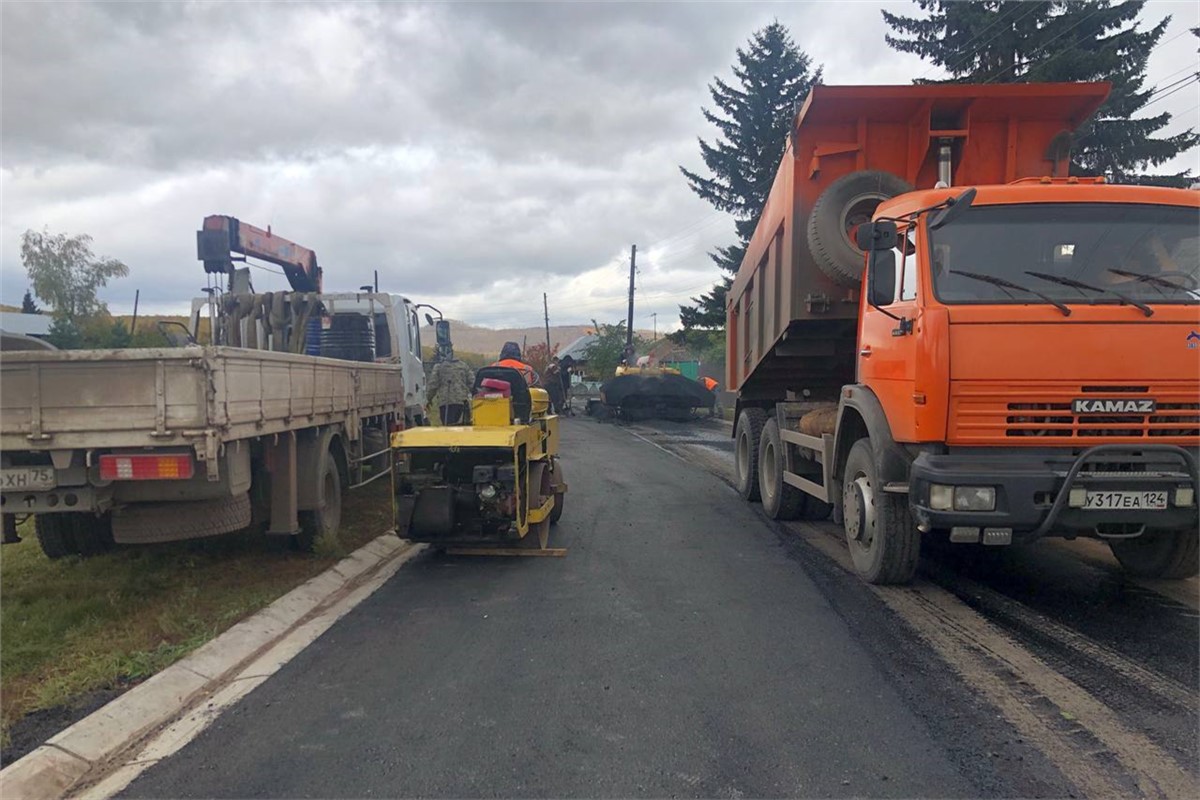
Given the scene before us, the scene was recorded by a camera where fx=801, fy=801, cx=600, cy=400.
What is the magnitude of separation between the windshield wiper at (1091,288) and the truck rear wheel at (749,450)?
15.9ft

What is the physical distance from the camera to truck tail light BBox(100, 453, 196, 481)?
15.4 feet

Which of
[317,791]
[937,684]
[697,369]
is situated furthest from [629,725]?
[697,369]

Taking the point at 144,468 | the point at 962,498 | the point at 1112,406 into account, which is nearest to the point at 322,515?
the point at 144,468

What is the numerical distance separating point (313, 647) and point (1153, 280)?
553cm

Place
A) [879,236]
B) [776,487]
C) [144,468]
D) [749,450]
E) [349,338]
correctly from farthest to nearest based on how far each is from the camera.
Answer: [349,338], [749,450], [776,487], [879,236], [144,468]

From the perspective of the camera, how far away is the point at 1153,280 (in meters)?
4.85

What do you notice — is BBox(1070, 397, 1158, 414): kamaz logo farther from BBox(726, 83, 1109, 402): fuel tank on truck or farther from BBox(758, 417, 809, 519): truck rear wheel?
BBox(758, 417, 809, 519): truck rear wheel

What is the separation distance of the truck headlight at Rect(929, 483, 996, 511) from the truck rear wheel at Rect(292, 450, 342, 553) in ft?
15.7

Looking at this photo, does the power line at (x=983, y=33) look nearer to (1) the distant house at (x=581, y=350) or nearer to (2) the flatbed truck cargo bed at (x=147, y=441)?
(2) the flatbed truck cargo bed at (x=147, y=441)

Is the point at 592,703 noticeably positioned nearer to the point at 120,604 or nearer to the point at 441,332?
the point at 120,604

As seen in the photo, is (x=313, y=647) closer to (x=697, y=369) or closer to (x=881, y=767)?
(x=881, y=767)

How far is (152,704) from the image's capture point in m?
3.95

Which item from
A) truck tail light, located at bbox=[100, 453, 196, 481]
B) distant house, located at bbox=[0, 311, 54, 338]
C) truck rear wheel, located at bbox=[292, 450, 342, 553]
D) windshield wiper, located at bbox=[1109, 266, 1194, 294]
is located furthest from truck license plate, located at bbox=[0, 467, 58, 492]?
distant house, located at bbox=[0, 311, 54, 338]

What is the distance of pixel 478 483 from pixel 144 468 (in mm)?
2380
